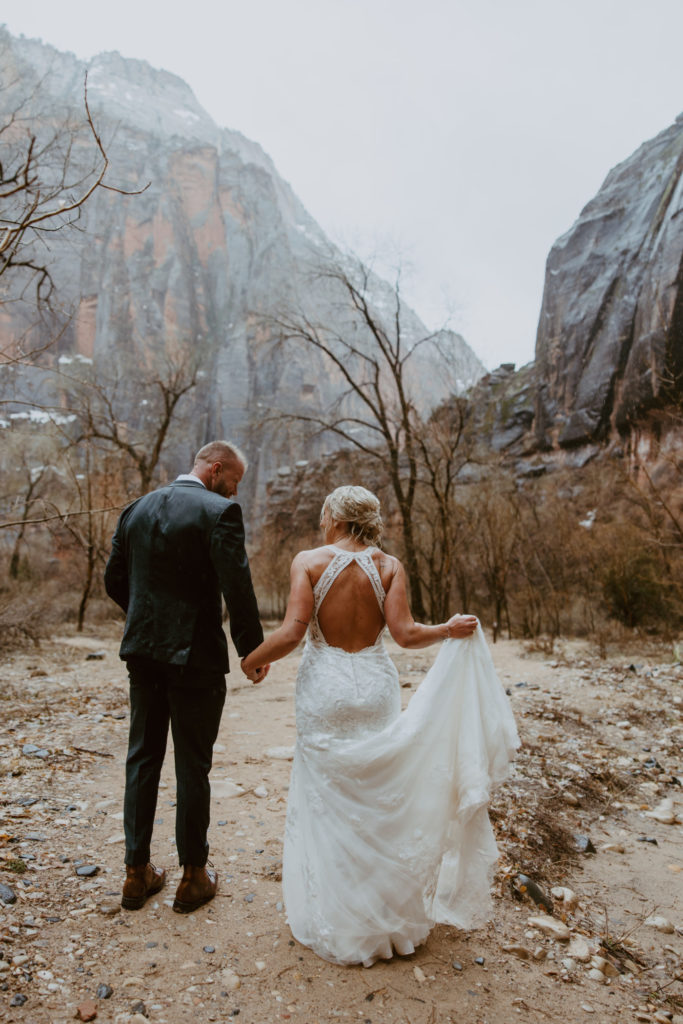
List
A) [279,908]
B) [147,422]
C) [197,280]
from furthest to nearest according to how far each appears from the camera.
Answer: [197,280]
[147,422]
[279,908]

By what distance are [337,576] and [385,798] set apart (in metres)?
0.94

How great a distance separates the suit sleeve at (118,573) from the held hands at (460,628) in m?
1.57

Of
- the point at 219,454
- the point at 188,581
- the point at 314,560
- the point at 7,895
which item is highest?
the point at 219,454

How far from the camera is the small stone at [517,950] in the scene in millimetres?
2514

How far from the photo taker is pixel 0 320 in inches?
2269

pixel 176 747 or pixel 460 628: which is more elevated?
Result: pixel 460 628

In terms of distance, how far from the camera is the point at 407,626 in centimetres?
260

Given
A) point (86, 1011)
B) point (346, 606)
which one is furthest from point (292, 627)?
point (86, 1011)

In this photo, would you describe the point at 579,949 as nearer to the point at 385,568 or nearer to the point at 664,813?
the point at 385,568

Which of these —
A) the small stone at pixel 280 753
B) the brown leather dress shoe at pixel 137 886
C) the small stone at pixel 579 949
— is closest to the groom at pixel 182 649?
the brown leather dress shoe at pixel 137 886

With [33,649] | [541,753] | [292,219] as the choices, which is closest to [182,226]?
[292,219]

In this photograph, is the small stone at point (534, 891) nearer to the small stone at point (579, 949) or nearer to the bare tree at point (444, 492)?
the small stone at point (579, 949)

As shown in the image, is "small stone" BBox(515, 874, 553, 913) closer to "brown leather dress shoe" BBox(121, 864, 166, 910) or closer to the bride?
the bride

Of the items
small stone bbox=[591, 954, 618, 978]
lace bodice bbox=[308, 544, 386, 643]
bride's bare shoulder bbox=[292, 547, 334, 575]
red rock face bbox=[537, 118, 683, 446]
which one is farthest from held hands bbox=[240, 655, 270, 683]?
red rock face bbox=[537, 118, 683, 446]
